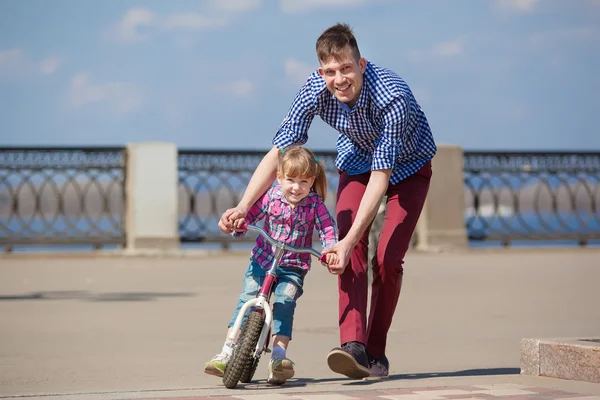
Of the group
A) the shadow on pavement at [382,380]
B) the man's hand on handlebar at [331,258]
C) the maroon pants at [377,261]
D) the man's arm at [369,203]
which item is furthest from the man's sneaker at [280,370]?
the man's arm at [369,203]

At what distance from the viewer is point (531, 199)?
21.0 meters

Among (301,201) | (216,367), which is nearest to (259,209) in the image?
(301,201)

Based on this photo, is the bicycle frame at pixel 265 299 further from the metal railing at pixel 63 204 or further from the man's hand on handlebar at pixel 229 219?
the metal railing at pixel 63 204

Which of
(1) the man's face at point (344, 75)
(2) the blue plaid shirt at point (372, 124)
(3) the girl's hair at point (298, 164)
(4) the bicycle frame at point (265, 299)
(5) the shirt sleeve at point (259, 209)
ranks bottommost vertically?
(4) the bicycle frame at point (265, 299)

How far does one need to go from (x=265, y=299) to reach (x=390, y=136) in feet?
3.20

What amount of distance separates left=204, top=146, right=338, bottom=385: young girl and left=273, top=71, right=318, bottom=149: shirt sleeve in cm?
9

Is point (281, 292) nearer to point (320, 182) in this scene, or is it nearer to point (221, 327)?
point (320, 182)

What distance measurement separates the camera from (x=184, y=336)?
26.0 feet

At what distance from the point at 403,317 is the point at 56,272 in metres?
6.67

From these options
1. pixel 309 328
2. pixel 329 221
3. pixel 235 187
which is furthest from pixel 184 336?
pixel 235 187

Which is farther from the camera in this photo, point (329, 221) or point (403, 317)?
point (403, 317)

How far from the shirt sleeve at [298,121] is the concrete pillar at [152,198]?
1223 centimetres

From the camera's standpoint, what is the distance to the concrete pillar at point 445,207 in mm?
18875

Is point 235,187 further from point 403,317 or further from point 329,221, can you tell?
point 329,221
